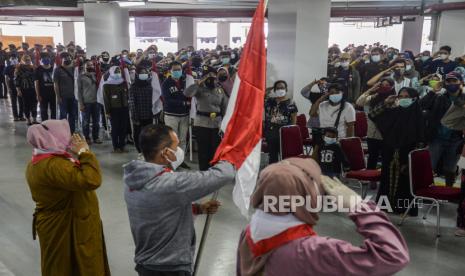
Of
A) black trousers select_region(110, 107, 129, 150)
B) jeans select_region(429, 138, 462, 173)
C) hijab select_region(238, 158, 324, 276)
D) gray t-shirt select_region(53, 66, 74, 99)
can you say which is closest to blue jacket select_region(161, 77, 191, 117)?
black trousers select_region(110, 107, 129, 150)

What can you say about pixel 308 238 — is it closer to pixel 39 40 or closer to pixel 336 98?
pixel 336 98

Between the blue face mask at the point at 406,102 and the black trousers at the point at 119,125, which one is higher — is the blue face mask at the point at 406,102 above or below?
above

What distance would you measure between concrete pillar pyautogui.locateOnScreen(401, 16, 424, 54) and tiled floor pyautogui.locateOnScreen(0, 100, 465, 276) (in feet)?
45.8

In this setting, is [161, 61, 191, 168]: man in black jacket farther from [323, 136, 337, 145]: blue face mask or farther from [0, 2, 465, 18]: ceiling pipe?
[0, 2, 465, 18]: ceiling pipe

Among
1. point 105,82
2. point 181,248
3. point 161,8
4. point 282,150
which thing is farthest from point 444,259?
point 161,8

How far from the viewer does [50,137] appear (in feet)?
7.97

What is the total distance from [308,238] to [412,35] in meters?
18.0

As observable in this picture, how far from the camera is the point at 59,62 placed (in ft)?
25.4

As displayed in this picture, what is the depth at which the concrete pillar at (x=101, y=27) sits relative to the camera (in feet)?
42.3

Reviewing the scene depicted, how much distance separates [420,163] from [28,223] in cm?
410

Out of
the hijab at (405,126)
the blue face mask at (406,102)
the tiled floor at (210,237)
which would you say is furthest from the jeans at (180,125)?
the blue face mask at (406,102)

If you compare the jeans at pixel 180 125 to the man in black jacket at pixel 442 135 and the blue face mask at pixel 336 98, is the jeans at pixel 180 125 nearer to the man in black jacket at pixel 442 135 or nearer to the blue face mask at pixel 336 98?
the blue face mask at pixel 336 98

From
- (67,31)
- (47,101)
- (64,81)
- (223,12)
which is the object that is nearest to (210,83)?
(64,81)

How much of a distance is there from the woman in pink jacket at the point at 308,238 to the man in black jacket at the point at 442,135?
415cm
